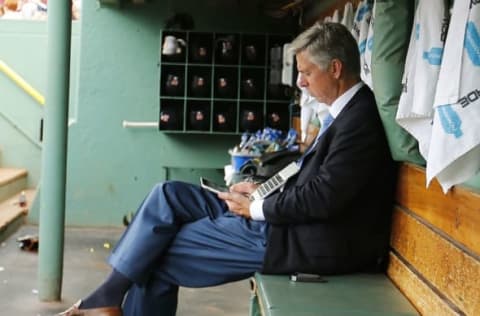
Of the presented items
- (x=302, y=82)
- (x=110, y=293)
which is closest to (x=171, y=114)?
(x=110, y=293)

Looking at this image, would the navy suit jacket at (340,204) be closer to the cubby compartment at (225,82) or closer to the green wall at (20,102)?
the cubby compartment at (225,82)

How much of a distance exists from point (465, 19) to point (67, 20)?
3016mm

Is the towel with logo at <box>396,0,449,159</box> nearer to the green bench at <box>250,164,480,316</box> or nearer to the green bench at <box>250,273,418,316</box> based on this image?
the green bench at <box>250,164,480,316</box>

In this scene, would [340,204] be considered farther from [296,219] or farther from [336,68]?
[336,68]

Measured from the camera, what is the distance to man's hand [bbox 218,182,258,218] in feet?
8.93

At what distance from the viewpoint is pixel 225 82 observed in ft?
19.5

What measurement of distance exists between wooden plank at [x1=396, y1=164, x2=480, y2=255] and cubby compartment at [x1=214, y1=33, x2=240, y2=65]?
3.56 metres

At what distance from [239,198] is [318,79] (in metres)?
0.54

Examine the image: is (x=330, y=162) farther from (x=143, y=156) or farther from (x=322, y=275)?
(x=143, y=156)

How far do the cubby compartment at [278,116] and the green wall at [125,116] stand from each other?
0.43 metres

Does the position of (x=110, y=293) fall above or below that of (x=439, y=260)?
below

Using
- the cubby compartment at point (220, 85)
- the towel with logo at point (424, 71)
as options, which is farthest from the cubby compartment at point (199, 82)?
the towel with logo at point (424, 71)

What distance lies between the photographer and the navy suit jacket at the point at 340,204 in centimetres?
241

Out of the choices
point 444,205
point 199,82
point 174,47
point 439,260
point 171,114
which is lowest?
point 439,260
